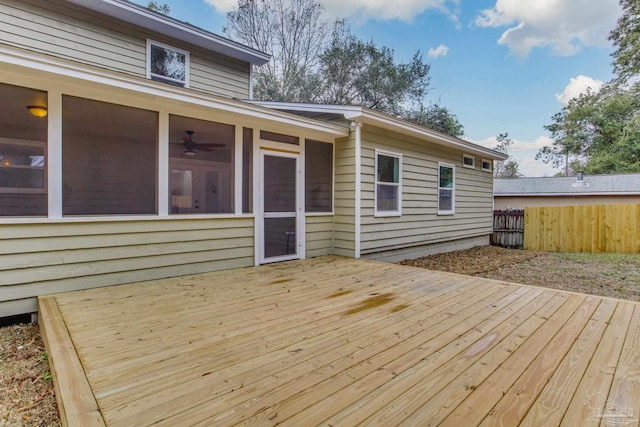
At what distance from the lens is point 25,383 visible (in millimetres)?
2201

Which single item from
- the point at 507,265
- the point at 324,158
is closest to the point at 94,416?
the point at 324,158

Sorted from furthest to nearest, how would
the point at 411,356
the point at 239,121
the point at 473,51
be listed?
the point at 473,51 → the point at 239,121 → the point at 411,356

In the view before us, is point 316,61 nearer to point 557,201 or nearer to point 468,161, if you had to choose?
point 468,161

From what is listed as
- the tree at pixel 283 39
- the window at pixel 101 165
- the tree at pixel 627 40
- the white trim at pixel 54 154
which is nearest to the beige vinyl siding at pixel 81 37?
the window at pixel 101 165

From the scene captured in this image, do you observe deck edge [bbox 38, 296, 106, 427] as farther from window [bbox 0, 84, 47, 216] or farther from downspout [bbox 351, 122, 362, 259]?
downspout [bbox 351, 122, 362, 259]

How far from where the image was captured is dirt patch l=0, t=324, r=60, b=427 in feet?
6.09

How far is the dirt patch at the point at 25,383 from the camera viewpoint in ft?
6.09

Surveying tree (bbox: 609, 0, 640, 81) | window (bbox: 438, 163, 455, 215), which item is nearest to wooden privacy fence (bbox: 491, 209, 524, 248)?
window (bbox: 438, 163, 455, 215)

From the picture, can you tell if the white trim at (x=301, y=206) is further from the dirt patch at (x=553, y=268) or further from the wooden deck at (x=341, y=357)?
the dirt patch at (x=553, y=268)

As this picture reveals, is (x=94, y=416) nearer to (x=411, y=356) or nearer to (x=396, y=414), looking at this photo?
(x=396, y=414)

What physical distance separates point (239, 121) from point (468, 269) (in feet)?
16.8

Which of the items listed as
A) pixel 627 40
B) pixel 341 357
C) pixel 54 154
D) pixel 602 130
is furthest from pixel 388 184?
pixel 602 130

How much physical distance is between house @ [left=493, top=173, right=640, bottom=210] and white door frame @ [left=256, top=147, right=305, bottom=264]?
13882mm

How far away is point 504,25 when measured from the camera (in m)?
13.0
